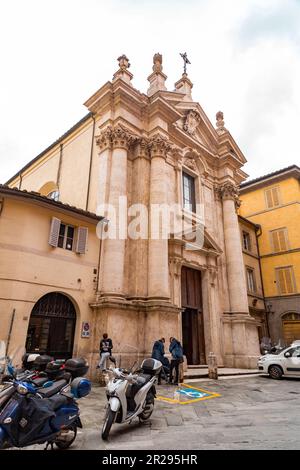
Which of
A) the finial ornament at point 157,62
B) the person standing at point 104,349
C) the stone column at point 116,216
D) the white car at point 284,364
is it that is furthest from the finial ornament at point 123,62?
the white car at point 284,364

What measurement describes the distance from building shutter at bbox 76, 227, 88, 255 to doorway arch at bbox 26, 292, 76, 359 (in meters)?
1.67

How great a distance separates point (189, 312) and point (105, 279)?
5321mm

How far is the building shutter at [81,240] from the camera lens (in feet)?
35.6

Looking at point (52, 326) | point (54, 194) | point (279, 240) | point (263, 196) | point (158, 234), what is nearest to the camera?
point (52, 326)

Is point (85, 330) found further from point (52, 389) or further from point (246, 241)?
point (246, 241)

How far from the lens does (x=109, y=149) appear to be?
13219 millimetres

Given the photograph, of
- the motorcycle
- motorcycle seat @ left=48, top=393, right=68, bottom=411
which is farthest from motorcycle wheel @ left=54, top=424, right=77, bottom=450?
motorcycle seat @ left=48, top=393, right=68, bottom=411

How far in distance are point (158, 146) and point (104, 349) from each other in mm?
8921

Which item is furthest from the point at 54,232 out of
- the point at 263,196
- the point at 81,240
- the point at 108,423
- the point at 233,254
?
the point at 263,196

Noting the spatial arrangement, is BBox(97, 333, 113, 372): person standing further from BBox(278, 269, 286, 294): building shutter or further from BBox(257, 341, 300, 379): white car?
BBox(278, 269, 286, 294): building shutter

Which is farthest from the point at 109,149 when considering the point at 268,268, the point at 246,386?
the point at 268,268

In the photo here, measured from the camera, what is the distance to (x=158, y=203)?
1294 cm

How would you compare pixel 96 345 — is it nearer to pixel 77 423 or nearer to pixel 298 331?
pixel 77 423

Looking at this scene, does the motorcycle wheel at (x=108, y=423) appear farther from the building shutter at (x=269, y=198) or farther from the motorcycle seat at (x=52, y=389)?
the building shutter at (x=269, y=198)
